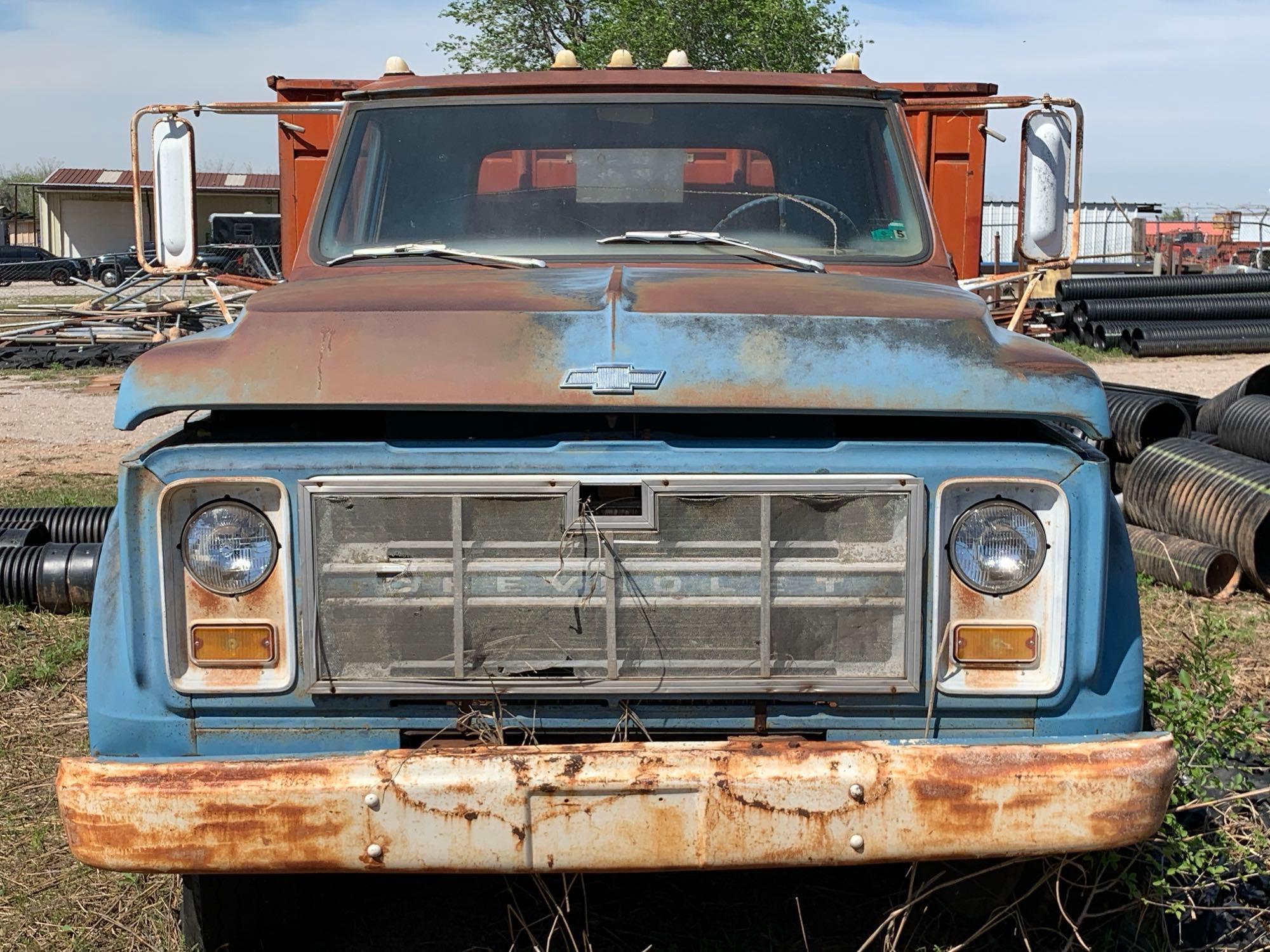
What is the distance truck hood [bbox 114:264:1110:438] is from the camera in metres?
2.59

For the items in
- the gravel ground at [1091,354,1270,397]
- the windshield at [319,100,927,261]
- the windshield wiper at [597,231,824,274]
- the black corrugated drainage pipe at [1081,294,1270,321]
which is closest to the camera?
the windshield wiper at [597,231,824,274]

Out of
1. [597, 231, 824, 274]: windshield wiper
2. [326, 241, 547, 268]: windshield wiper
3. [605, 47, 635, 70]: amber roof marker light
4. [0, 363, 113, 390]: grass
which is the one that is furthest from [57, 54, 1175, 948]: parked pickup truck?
[0, 363, 113, 390]: grass

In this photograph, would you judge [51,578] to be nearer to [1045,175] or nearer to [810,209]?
[810,209]

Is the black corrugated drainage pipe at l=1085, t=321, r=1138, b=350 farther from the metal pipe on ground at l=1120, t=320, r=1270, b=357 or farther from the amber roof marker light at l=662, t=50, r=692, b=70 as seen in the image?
the amber roof marker light at l=662, t=50, r=692, b=70

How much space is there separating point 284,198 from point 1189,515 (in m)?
4.84

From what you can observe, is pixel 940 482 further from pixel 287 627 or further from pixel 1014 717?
pixel 287 627

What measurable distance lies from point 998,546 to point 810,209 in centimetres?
155

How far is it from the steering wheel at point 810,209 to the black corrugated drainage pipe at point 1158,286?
1666 cm

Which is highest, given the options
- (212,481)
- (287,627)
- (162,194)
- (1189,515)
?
(162,194)

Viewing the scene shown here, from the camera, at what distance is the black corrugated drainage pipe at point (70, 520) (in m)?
6.62

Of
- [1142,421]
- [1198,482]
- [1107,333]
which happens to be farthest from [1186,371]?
[1198,482]

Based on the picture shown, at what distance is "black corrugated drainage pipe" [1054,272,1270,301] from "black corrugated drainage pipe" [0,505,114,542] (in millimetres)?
15906

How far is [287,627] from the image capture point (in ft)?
8.68

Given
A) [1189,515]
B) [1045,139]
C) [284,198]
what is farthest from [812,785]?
[1189,515]
